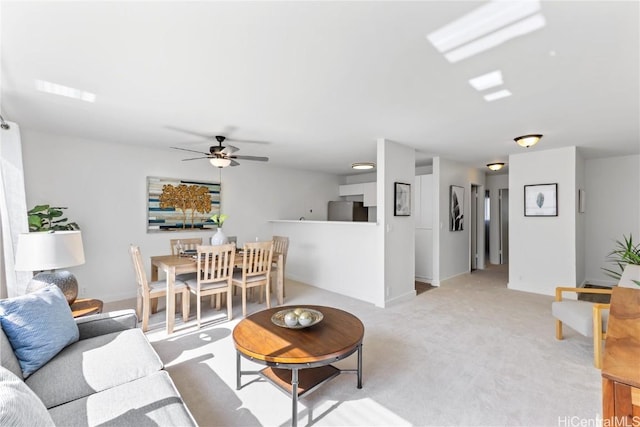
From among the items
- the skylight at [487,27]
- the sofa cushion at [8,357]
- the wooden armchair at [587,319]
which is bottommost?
the wooden armchair at [587,319]

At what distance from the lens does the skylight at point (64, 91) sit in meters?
2.35

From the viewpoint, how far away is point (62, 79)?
2264 mm

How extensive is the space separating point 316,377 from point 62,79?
294 centimetres

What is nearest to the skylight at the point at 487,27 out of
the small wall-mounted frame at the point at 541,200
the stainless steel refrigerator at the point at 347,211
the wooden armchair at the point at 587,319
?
the wooden armchair at the point at 587,319

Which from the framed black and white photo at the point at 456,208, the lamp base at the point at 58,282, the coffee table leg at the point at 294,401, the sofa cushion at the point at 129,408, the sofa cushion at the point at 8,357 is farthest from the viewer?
the framed black and white photo at the point at 456,208

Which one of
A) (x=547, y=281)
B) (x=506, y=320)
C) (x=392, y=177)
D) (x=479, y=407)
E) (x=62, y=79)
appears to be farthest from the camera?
(x=547, y=281)

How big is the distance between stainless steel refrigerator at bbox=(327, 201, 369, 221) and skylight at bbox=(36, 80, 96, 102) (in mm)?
5344

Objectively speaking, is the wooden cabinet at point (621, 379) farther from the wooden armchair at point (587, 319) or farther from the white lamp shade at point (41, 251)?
the white lamp shade at point (41, 251)

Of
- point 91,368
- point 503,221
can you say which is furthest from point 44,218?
point 503,221

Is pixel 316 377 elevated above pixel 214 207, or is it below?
below

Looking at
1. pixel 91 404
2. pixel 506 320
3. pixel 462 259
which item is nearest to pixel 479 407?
pixel 506 320

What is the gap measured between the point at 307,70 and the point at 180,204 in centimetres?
369

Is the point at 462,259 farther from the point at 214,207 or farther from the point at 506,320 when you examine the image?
the point at 214,207

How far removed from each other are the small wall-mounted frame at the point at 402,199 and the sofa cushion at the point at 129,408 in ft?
11.5
